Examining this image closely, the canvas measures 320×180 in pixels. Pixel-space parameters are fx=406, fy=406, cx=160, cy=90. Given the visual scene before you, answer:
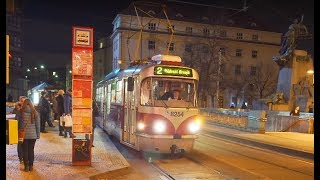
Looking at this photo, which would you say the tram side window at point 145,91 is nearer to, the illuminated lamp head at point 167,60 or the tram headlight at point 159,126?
the tram headlight at point 159,126

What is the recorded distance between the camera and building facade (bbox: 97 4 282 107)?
65750 millimetres

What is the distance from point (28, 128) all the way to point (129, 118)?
15.8 ft

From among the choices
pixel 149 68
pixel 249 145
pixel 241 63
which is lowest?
pixel 249 145

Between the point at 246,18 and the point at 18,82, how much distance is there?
43.6 meters

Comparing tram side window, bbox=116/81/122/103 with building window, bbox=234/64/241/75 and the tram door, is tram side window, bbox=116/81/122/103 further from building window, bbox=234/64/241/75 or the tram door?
building window, bbox=234/64/241/75

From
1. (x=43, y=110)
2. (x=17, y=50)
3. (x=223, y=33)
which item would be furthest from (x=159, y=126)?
(x=223, y=33)

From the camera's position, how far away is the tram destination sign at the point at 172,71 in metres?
13.4

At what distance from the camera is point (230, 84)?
70875mm

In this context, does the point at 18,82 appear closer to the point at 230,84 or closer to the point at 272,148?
the point at 230,84

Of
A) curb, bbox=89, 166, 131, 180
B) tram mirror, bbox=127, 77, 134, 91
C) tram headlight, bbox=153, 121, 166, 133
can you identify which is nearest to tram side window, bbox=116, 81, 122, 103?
tram mirror, bbox=127, 77, 134, 91

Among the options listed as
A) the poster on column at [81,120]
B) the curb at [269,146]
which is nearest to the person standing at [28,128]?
the poster on column at [81,120]

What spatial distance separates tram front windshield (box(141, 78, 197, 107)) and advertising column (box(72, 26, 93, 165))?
8.55 feet

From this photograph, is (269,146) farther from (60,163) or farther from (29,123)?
(29,123)

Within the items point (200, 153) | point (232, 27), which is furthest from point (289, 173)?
point (232, 27)
